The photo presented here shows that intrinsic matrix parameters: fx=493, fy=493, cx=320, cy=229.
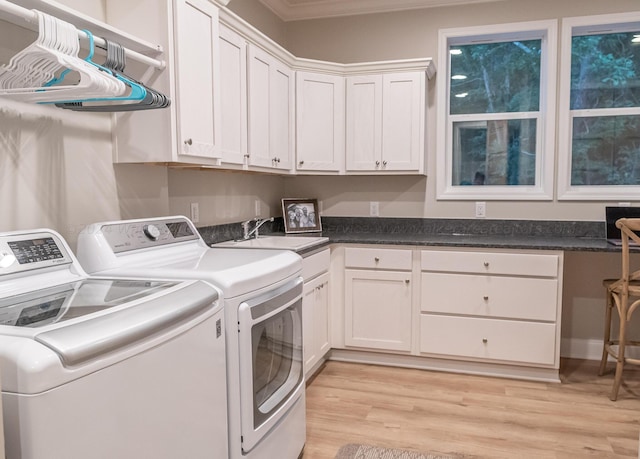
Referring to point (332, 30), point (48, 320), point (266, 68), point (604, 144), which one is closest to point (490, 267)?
point (604, 144)

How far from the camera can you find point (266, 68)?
10.1ft

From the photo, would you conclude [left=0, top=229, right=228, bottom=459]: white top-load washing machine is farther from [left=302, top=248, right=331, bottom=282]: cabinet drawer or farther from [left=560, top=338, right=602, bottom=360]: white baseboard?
[left=560, top=338, right=602, bottom=360]: white baseboard

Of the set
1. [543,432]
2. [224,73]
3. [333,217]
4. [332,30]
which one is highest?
[332,30]

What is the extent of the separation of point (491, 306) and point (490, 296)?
0.07 meters

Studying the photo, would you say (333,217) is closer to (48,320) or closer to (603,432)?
(603,432)

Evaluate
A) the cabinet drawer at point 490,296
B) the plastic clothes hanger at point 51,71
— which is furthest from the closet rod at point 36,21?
the cabinet drawer at point 490,296

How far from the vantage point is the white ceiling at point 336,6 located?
12.3ft

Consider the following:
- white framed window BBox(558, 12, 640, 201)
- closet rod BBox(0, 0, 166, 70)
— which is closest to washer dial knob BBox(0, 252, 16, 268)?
closet rod BBox(0, 0, 166, 70)

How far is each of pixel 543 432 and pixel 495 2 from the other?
293cm

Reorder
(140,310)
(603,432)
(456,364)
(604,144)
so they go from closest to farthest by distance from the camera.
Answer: (140,310) < (603,432) < (456,364) < (604,144)

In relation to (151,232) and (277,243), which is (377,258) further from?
(151,232)

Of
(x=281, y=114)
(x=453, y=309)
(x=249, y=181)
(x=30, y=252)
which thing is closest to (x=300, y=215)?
(x=249, y=181)

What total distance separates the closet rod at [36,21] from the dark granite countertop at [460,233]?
112cm

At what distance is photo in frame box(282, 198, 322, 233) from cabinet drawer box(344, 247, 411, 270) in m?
0.55
